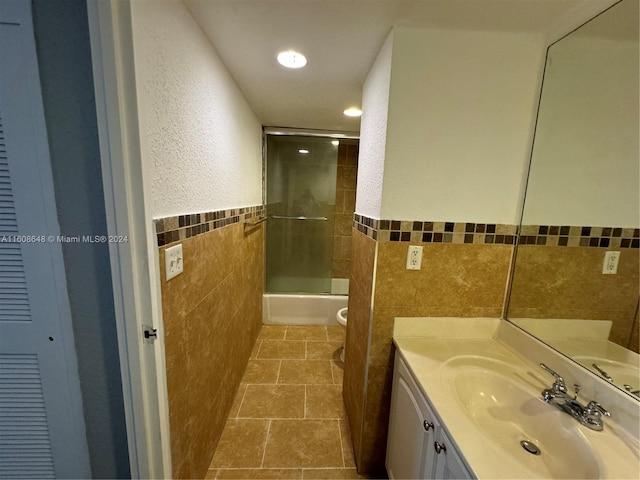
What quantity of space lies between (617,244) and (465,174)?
0.57m

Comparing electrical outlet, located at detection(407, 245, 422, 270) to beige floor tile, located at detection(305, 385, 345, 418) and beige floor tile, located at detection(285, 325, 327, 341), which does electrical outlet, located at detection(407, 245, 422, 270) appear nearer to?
beige floor tile, located at detection(305, 385, 345, 418)

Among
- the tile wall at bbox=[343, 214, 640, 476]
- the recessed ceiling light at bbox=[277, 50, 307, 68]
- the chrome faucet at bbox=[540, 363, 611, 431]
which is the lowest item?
the chrome faucet at bbox=[540, 363, 611, 431]

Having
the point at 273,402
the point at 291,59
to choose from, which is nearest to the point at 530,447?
the point at 273,402

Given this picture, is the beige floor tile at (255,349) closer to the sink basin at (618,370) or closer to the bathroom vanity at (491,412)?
the bathroom vanity at (491,412)

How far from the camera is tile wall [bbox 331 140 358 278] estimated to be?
3102 millimetres

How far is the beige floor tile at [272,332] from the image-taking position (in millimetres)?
2617

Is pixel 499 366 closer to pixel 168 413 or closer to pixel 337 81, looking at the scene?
pixel 168 413

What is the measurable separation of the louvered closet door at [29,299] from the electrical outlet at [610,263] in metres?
1.93

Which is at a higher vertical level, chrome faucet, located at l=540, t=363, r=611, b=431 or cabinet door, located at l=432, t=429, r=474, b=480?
chrome faucet, located at l=540, t=363, r=611, b=431

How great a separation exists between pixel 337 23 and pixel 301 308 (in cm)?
259

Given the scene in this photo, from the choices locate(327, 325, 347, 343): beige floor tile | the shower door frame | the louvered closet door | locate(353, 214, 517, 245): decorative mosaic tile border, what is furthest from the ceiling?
locate(327, 325, 347, 343): beige floor tile

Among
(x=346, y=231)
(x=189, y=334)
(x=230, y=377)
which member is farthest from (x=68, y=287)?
(x=346, y=231)

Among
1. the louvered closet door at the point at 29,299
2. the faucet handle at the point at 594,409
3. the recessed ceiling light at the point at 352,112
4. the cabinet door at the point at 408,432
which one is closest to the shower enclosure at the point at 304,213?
the recessed ceiling light at the point at 352,112

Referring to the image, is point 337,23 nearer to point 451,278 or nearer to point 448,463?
point 451,278
